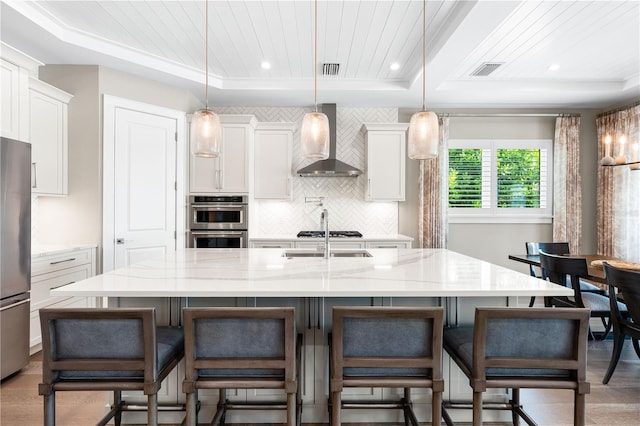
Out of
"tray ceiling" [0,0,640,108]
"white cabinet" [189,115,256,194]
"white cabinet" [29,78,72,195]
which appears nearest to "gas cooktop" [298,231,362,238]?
"white cabinet" [189,115,256,194]

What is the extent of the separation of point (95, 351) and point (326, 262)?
138cm

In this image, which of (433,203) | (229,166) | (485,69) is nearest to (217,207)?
(229,166)

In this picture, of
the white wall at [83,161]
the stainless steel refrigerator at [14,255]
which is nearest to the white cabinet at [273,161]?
the white wall at [83,161]

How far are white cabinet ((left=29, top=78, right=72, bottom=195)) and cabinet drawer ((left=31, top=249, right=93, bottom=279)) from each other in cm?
64

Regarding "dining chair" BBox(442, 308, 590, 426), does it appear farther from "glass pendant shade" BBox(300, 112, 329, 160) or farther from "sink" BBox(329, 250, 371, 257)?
"sink" BBox(329, 250, 371, 257)

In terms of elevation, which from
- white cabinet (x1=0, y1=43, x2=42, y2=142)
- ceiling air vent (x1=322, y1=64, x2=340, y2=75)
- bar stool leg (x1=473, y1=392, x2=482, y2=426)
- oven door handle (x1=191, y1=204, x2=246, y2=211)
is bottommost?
bar stool leg (x1=473, y1=392, x2=482, y2=426)

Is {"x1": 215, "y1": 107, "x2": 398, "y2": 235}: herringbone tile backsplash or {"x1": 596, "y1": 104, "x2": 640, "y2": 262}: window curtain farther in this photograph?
{"x1": 215, "y1": 107, "x2": 398, "y2": 235}: herringbone tile backsplash

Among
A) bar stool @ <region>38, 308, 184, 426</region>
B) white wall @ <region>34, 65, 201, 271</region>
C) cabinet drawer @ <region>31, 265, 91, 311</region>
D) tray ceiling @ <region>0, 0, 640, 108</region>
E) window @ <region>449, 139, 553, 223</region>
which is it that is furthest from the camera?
window @ <region>449, 139, 553, 223</region>

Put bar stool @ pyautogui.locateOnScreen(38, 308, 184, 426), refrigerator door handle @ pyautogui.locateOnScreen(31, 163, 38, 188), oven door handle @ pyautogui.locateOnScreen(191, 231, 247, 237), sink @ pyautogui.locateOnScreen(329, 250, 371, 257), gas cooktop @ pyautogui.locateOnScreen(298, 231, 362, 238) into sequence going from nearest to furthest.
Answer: bar stool @ pyautogui.locateOnScreen(38, 308, 184, 426), sink @ pyautogui.locateOnScreen(329, 250, 371, 257), refrigerator door handle @ pyautogui.locateOnScreen(31, 163, 38, 188), oven door handle @ pyautogui.locateOnScreen(191, 231, 247, 237), gas cooktop @ pyautogui.locateOnScreen(298, 231, 362, 238)

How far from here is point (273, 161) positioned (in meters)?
4.86

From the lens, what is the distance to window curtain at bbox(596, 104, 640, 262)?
Result: 15.1 feet

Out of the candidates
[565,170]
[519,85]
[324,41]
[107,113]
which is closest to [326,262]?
[324,41]

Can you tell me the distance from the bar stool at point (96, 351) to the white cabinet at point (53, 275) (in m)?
1.61

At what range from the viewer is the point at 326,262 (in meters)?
2.44
